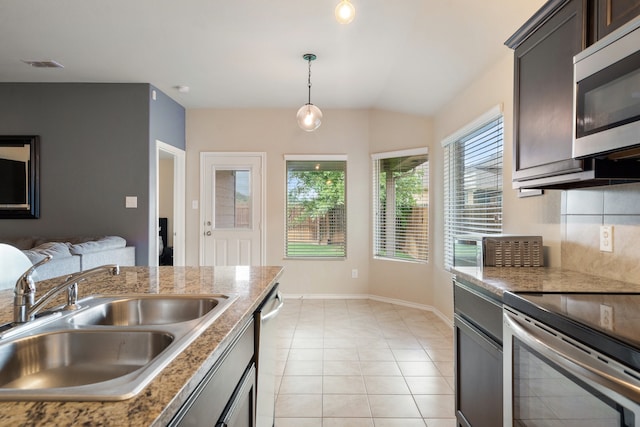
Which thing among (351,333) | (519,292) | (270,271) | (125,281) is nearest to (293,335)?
(351,333)

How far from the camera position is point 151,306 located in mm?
1358

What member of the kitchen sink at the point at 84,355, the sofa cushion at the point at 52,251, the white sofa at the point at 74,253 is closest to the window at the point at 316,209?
the white sofa at the point at 74,253

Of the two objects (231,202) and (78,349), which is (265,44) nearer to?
(231,202)

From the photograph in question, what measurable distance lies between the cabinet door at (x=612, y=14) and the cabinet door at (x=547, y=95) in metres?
0.08

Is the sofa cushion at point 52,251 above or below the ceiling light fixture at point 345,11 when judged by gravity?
below

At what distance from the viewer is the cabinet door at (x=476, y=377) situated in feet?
4.91

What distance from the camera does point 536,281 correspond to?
5.29 feet

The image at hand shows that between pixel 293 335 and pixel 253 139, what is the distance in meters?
2.75

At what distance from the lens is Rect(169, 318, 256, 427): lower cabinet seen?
0.76 meters

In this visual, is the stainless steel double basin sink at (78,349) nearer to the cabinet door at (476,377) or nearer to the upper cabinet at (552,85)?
the cabinet door at (476,377)

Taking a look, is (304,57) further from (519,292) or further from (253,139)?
(519,292)

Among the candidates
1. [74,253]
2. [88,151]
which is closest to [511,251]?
[74,253]

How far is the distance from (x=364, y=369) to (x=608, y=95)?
2.33 meters

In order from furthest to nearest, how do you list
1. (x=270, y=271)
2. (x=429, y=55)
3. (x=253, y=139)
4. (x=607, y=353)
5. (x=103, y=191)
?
1. (x=253, y=139)
2. (x=103, y=191)
3. (x=429, y=55)
4. (x=270, y=271)
5. (x=607, y=353)
